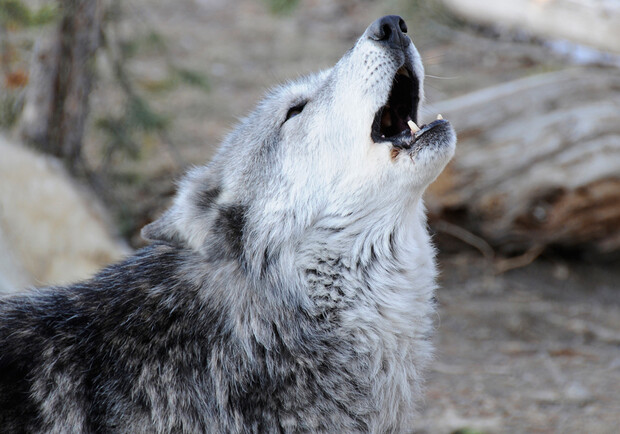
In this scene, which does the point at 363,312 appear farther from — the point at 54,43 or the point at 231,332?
the point at 54,43

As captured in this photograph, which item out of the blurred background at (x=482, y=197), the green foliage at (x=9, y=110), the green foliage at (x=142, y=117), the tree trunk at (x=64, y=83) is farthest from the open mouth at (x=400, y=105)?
the green foliage at (x=9, y=110)

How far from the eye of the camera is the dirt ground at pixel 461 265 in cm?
476

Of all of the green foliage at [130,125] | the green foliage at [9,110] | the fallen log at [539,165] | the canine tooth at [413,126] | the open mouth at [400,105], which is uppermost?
the fallen log at [539,165]

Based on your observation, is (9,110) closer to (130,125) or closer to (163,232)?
(130,125)

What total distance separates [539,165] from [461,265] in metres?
1.27

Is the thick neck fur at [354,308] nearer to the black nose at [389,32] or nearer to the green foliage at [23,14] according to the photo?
the black nose at [389,32]

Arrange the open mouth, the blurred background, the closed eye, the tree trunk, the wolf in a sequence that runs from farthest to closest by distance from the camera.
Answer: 1. the tree trunk
2. the blurred background
3. the closed eye
4. the open mouth
5. the wolf

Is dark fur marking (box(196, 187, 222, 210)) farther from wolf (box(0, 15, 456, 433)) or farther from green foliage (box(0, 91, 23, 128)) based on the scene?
green foliage (box(0, 91, 23, 128))

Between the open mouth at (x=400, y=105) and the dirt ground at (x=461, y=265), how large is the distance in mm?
1042

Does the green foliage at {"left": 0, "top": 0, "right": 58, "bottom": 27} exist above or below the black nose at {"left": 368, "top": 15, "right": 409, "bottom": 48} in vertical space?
above

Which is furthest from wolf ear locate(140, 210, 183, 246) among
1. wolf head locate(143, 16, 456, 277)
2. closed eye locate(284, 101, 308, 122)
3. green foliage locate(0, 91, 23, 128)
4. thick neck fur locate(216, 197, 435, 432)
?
green foliage locate(0, 91, 23, 128)

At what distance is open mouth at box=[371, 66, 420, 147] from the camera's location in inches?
131

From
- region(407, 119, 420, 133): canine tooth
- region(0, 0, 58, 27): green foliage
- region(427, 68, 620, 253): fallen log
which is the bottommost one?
region(407, 119, 420, 133): canine tooth

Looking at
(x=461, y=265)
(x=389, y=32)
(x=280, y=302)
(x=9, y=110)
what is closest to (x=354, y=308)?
(x=280, y=302)
